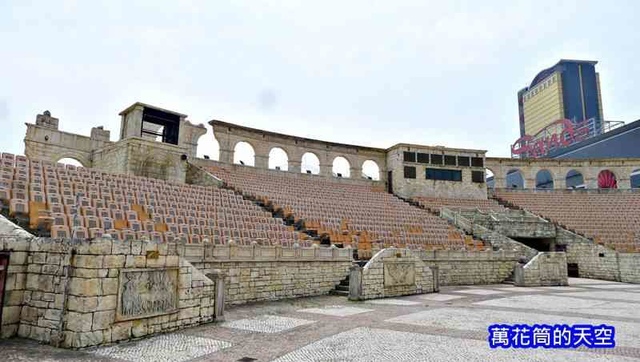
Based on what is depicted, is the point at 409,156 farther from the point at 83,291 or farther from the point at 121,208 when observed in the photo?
the point at 83,291

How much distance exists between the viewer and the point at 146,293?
586cm

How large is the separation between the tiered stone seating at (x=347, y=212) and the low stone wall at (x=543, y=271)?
2.26 metres

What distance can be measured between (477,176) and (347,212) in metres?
15.8

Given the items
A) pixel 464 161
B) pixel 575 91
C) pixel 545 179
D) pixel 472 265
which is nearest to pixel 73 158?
pixel 472 265

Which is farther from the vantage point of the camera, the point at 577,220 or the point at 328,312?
the point at 577,220

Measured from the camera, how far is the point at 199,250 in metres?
8.79

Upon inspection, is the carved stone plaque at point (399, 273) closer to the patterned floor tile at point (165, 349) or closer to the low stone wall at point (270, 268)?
the low stone wall at point (270, 268)

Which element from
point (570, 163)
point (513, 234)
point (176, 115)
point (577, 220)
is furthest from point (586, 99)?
point (176, 115)

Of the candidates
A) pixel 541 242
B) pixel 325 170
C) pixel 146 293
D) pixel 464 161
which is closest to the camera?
pixel 146 293

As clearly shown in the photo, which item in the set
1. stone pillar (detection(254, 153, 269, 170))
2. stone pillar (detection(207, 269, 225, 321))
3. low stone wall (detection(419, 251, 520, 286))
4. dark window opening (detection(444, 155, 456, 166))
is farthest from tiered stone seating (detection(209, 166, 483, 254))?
stone pillar (detection(207, 269, 225, 321))

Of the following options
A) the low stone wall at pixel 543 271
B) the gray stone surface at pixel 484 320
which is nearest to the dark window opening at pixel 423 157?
the low stone wall at pixel 543 271

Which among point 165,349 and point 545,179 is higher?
point 545,179

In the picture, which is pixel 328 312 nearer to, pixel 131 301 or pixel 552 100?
pixel 131 301

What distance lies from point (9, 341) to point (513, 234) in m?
22.4
